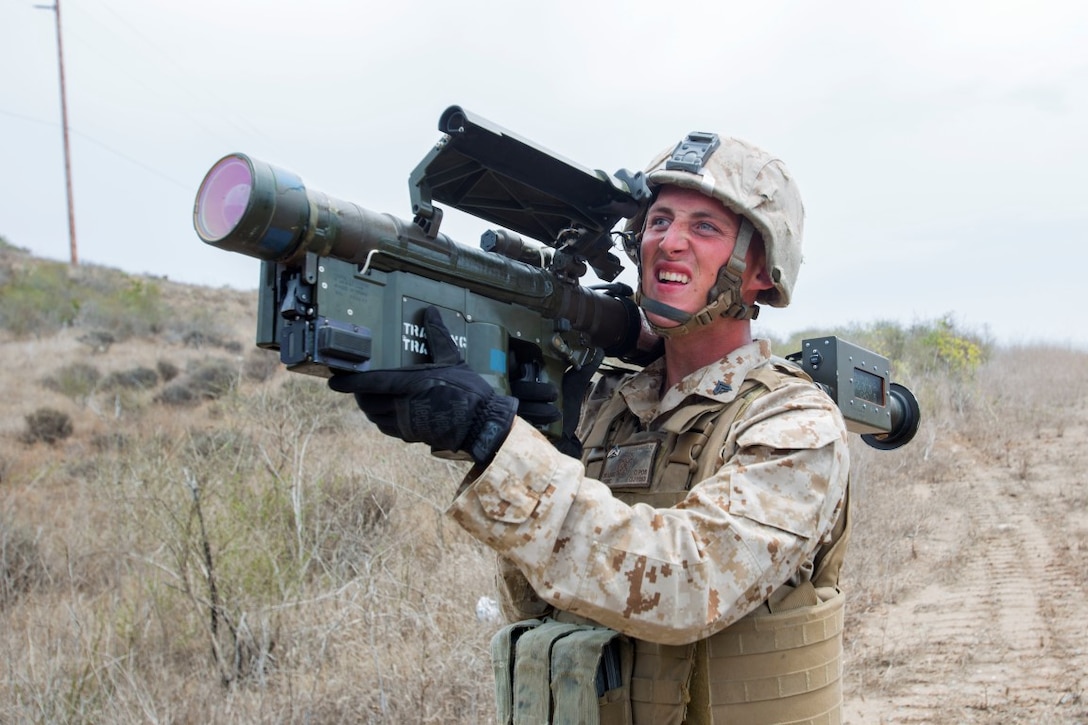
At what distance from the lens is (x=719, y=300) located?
2.47 m

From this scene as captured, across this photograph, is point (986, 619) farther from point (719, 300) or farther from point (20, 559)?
point (20, 559)

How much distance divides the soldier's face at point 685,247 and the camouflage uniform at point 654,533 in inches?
23.5

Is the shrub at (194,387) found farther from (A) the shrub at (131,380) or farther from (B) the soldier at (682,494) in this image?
(B) the soldier at (682,494)

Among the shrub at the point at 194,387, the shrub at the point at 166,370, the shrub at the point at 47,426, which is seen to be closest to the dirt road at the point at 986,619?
the shrub at the point at 194,387

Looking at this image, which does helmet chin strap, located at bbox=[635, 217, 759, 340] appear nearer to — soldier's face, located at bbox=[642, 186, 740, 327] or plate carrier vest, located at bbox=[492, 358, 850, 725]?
soldier's face, located at bbox=[642, 186, 740, 327]

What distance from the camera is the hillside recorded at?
4.26m

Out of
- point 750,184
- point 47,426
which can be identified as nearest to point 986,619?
point 750,184

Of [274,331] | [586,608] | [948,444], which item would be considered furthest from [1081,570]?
[274,331]

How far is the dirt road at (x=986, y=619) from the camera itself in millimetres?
4715

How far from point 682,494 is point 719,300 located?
597 mm

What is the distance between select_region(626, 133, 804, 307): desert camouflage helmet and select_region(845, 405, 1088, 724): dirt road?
10.5ft

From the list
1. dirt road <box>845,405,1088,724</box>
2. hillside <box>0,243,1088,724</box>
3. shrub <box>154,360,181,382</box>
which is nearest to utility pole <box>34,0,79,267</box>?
shrub <box>154,360,181,382</box>

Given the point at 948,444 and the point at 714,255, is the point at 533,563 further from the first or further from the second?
the point at 948,444

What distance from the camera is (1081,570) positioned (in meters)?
6.48
